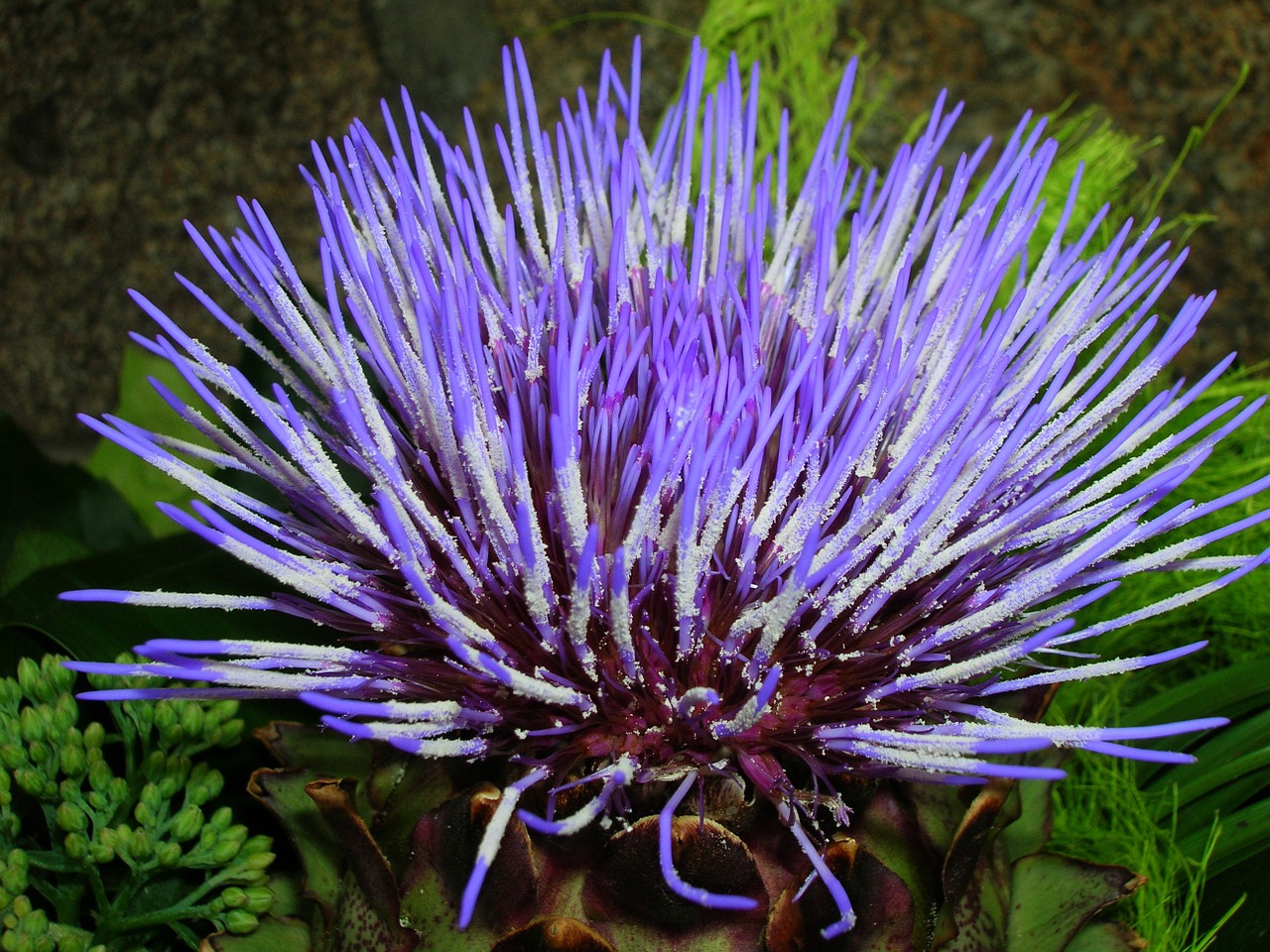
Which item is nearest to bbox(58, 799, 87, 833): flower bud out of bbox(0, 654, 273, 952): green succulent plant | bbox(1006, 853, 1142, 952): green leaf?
bbox(0, 654, 273, 952): green succulent plant

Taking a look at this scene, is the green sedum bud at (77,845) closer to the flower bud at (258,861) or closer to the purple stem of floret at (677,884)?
the flower bud at (258,861)

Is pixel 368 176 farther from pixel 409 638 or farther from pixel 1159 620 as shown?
pixel 1159 620

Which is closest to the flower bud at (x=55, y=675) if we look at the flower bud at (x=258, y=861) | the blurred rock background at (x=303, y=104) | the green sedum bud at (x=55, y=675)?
the green sedum bud at (x=55, y=675)

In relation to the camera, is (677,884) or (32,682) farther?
(32,682)

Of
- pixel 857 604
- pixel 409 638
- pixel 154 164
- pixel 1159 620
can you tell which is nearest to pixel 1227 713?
pixel 1159 620

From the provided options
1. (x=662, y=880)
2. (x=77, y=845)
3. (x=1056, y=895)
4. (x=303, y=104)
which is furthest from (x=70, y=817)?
(x=303, y=104)

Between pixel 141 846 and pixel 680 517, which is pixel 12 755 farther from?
pixel 680 517
